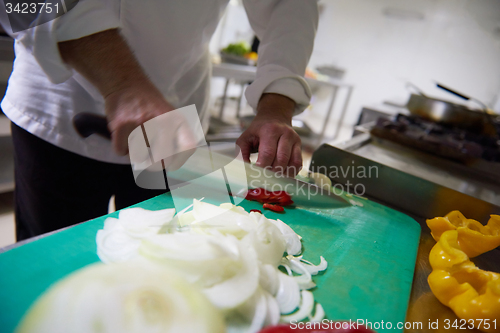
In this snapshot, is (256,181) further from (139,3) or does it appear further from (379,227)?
(139,3)

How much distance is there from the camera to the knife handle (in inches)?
26.9

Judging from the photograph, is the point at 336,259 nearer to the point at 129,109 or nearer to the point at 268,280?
the point at 268,280

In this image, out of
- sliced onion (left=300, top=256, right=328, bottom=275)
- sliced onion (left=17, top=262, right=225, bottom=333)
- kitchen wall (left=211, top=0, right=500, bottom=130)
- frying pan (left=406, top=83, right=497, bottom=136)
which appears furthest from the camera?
kitchen wall (left=211, top=0, right=500, bottom=130)

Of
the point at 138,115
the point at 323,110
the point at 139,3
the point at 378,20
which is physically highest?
the point at 378,20

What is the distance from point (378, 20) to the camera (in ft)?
18.0

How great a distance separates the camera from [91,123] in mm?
690

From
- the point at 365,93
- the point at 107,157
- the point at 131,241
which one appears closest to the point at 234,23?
the point at 365,93

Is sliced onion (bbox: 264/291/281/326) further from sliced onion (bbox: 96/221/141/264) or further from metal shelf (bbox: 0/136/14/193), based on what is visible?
metal shelf (bbox: 0/136/14/193)

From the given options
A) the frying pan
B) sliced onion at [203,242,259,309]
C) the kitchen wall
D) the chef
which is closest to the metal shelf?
the chef

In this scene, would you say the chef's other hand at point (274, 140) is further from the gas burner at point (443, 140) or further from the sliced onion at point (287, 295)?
the gas burner at point (443, 140)

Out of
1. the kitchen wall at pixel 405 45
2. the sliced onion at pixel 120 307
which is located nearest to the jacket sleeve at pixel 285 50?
the sliced onion at pixel 120 307

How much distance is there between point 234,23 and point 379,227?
5.90 meters

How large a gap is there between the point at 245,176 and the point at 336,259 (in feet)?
1.10

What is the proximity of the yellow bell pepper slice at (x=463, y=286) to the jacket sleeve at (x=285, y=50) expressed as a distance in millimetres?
595
